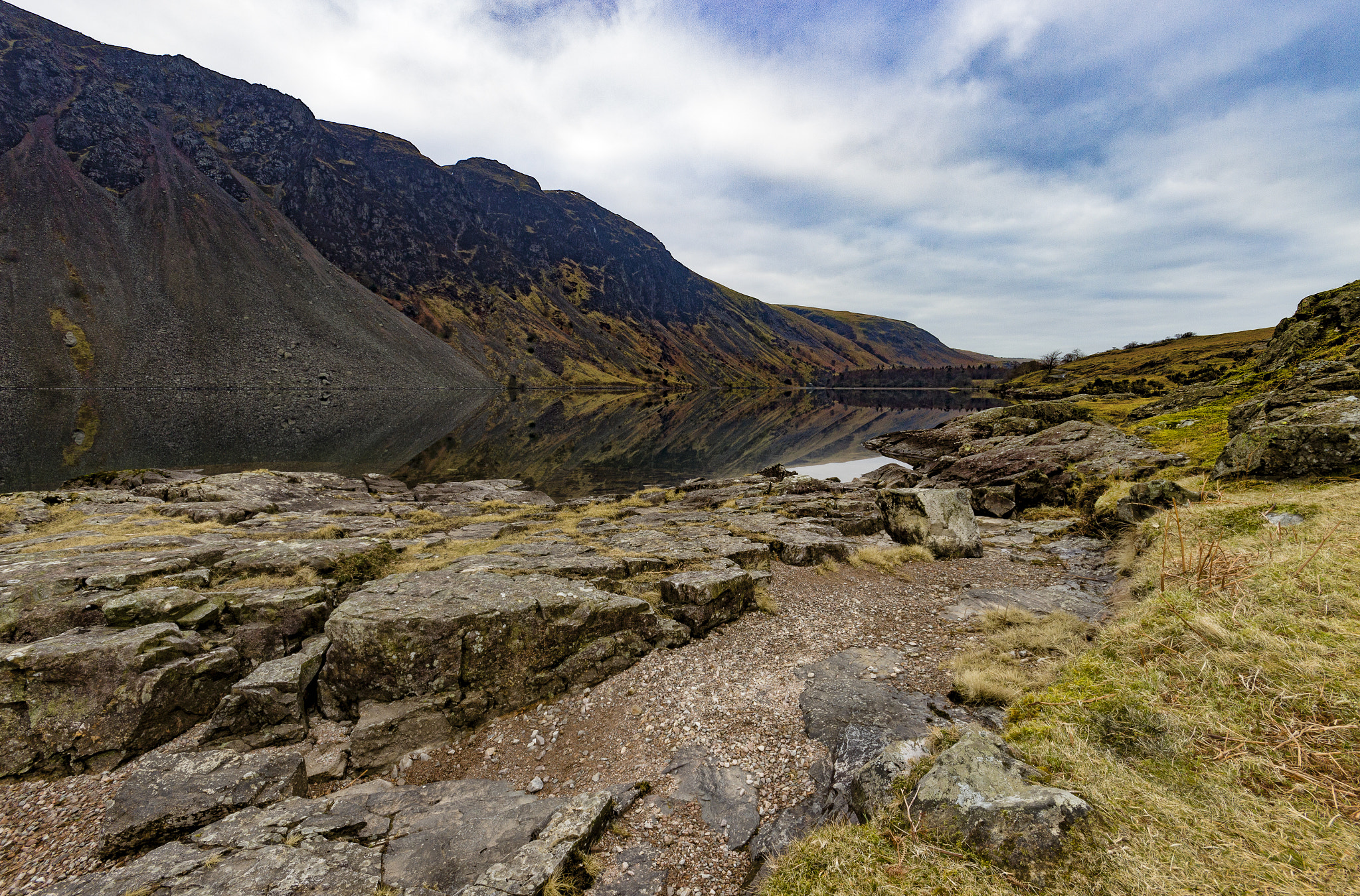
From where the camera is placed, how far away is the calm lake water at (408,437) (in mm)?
39344

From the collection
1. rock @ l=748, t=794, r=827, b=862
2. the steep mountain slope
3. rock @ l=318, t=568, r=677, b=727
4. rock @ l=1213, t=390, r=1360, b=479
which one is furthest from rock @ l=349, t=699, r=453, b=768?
the steep mountain slope

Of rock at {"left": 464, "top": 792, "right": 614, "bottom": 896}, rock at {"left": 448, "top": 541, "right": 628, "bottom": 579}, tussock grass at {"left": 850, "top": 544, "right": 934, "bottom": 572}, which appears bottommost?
rock at {"left": 464, "top": 792, "right": 614, "bottom": 896}

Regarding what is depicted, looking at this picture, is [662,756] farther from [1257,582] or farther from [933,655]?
[1257,582]

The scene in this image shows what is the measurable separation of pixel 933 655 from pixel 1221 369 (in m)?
101

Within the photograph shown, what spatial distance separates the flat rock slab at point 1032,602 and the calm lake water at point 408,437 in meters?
26.7

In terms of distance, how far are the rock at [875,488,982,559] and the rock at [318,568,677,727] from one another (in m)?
11.7

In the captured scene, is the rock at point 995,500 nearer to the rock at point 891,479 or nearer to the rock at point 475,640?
the rock at point 891,479

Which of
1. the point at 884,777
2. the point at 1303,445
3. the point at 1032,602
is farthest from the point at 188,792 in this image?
the point at 1303,445

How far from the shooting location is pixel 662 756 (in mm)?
7539

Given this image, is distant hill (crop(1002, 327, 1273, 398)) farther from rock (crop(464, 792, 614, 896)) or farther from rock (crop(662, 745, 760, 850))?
rock (crop(464, 792, 614, 896))

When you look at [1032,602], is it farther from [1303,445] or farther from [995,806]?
[995,806]

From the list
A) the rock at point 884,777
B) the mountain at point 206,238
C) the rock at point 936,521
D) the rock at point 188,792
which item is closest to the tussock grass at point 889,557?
the rock at point 936,521

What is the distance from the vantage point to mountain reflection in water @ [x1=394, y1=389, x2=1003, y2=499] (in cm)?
4238

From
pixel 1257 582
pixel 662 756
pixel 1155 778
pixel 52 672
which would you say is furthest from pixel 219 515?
pixel 1257 582
